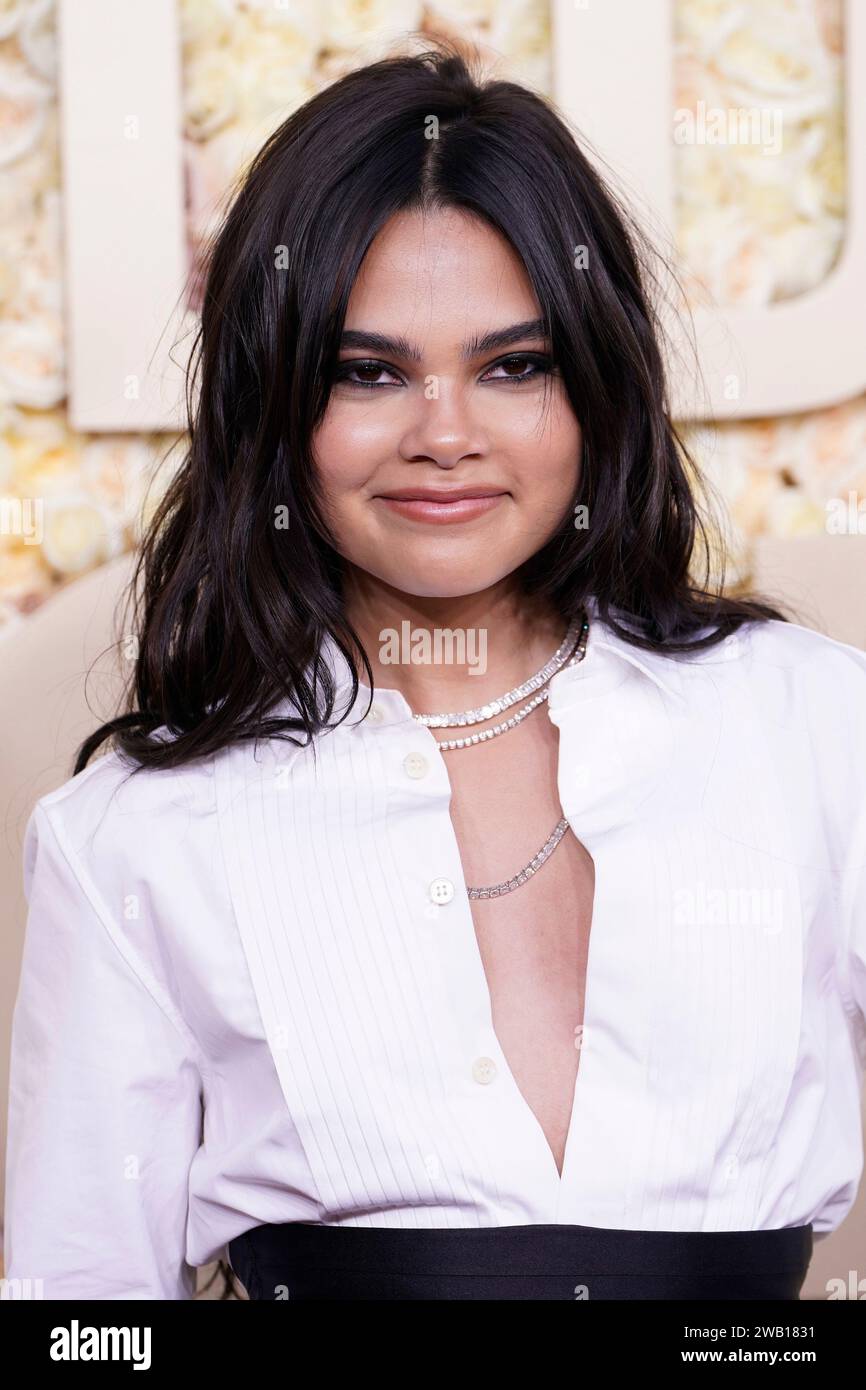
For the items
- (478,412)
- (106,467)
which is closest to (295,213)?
(478,412)

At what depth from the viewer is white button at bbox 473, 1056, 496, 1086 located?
113 cm

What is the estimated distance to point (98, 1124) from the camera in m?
1.21

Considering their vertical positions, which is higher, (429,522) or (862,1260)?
(429,522)

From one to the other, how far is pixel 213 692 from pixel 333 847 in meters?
0.17

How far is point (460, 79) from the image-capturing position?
1.24 meters

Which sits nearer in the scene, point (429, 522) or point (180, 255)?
point (429, 522)

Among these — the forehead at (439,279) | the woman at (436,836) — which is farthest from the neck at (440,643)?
the forehead at (439,279)

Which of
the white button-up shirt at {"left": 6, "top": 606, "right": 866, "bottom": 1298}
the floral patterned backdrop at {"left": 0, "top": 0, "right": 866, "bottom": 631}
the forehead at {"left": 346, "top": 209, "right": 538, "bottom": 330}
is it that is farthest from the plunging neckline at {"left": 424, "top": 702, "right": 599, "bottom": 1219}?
the floral patterned backdrop at {"left": 0, "top": 0, "right": 866, "bottom": 631}

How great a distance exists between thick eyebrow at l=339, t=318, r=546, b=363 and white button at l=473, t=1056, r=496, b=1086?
50 cm

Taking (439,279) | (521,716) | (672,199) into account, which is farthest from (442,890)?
(672,199)

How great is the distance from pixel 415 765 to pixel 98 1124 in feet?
1.19

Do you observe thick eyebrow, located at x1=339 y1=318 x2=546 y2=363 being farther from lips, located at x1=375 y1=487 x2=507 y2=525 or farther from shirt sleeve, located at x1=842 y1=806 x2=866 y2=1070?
shirt sleeve, located at x1=842 y1=806 x2=866 y2=1070

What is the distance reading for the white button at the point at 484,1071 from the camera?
1128mm

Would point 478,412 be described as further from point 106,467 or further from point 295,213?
point 106,467
